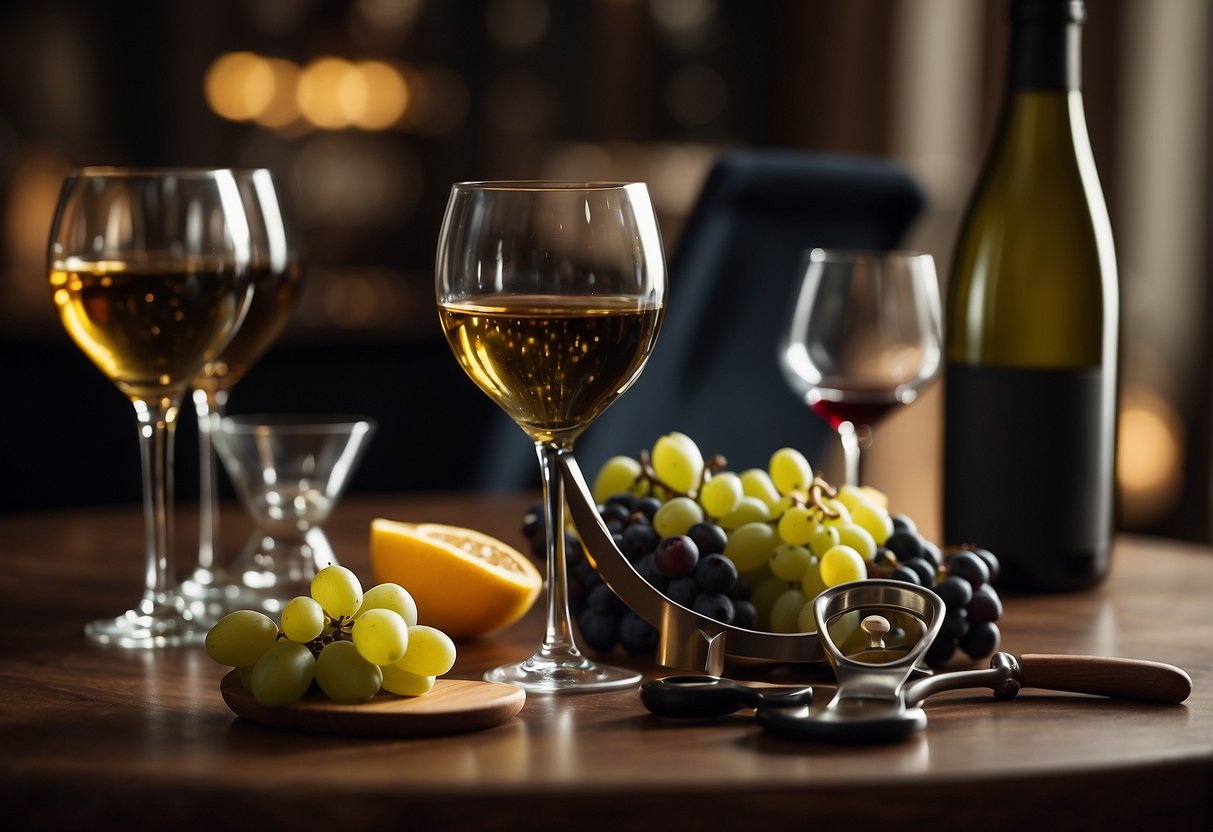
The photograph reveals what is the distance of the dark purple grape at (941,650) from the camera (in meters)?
0.90

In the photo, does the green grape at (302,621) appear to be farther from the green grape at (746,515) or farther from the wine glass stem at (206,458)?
the wine glass stem at (206,458)

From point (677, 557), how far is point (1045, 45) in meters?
0.59

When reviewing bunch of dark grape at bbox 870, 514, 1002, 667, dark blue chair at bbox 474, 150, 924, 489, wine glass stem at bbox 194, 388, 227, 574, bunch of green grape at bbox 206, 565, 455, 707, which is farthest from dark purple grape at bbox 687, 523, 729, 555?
dark blue chair at bbox 474, 150, 924, 489

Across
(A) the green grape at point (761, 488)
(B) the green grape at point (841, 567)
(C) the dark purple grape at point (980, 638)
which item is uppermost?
(A) the green grape at point (761, 488)

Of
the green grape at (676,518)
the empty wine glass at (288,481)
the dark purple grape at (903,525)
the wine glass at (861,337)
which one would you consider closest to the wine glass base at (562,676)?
the green grape at (676,518)

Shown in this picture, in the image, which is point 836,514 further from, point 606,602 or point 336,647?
point 336,647

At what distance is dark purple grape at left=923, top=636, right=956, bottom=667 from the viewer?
900 mm

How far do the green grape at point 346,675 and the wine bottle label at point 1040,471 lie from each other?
0.60 meters

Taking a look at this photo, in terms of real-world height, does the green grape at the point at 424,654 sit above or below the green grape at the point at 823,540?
below

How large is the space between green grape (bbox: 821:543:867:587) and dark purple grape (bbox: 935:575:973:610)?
0.17ft

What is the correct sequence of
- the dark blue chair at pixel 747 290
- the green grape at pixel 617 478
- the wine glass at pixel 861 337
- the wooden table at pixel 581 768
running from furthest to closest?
the dark blue chair at pixel 747 290 → the wine glass at pixel 861 337 → the green grape at pixel 617 478 → the wooden table at pixel 581 768

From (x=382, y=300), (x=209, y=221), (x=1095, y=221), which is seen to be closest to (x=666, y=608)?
(x=209, y=221)

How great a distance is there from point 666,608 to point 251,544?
0.50m

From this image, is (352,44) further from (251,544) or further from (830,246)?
(251,544)
